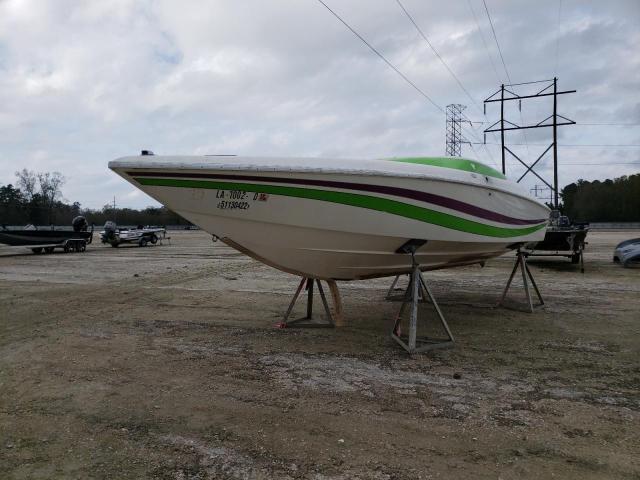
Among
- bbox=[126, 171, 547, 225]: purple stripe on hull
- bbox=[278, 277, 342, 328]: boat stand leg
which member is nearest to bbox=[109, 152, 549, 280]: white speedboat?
bbox=[126, 171, 547, 225]: purple stripe on hull

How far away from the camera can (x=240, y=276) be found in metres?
10.4

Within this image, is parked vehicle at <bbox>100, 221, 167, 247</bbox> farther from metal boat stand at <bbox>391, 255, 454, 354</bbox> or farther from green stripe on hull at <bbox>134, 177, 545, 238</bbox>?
metal boat stand at <bbox>391, 255, 454, 354</bbox>

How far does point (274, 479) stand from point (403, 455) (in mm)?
716

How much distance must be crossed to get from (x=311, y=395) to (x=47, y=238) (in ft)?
59.3

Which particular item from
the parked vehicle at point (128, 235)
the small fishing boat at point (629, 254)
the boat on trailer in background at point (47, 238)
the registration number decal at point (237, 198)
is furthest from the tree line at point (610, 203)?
the registration number decal at point (237, 198)

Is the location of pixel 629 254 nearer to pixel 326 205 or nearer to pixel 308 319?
pixel 308 319

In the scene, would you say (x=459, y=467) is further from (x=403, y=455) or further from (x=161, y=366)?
(x=161, y=366)

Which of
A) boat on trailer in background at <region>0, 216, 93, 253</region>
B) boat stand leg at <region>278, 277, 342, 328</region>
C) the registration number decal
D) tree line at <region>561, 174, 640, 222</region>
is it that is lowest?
boat stand leg at <region>278, 277, 342, 328</region>

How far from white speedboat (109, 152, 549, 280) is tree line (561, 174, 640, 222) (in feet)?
233

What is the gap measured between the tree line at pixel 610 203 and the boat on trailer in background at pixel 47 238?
66.8 meters

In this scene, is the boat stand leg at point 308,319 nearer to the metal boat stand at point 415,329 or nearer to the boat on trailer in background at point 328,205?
the boat on trailer in background at point 328,205

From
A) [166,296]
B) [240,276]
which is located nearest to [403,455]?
[166,296]

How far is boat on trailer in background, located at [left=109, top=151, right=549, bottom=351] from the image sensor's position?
4.14m

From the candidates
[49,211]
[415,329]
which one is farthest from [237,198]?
[49,211]
